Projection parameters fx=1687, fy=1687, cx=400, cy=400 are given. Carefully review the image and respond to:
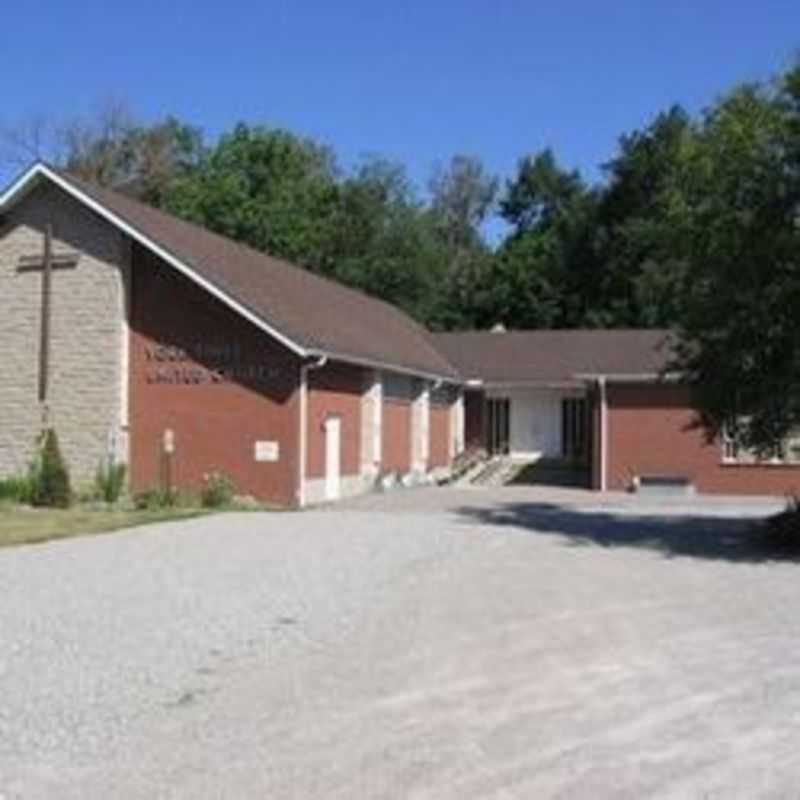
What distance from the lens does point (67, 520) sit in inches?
1132

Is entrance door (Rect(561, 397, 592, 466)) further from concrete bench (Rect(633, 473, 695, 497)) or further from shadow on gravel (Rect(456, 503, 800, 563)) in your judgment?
shadow on gravel (Rect(456, 503, 800, 563))

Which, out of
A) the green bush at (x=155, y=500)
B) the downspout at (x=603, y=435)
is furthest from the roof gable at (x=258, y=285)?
the downspout at (x=603, y=435)

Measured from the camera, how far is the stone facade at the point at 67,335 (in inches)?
1417

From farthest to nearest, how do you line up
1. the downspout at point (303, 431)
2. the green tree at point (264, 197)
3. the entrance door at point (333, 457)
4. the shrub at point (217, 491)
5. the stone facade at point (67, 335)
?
the green tree at point (264, 197), the entrance door at point (333, 457), the stone facade at point (67, 335), the downspout at point (303, 431), the shrub at point (217, 491)

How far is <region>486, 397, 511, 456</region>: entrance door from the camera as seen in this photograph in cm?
5250

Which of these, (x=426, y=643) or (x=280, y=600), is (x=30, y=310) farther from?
(x=426, y=643)

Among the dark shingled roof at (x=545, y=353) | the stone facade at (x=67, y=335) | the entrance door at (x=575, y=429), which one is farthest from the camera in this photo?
the entrance door at (x=575, y=429)

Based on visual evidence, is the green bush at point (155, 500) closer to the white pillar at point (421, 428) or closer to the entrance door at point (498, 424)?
the white pillar at point (421, 428)

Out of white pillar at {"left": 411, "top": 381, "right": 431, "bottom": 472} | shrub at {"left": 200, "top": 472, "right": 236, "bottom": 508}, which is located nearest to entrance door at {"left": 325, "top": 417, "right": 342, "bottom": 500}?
shrub at {"left": 200, "top": 472, "right": 236, "bottom": 508}

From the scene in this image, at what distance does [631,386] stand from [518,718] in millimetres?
35118

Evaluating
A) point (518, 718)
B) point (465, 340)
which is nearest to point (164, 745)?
point (518, 718)

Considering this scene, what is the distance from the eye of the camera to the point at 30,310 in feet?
121

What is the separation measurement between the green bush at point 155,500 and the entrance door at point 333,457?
388cm

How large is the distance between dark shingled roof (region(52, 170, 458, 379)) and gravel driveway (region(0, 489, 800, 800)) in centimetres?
1237
